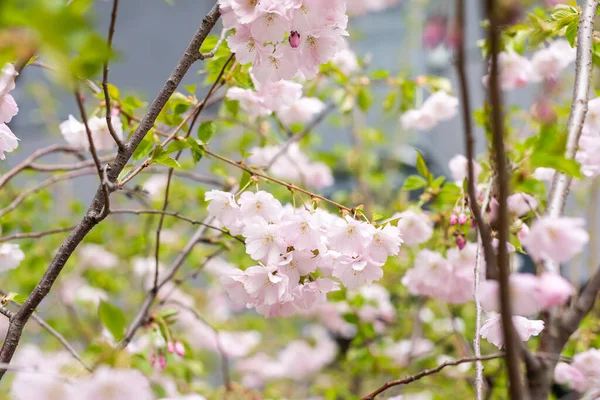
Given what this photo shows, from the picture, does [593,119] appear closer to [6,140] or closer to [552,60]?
[552,60]

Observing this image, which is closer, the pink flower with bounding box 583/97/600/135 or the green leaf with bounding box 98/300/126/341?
the green leaf with bounding box 98/300/126/341

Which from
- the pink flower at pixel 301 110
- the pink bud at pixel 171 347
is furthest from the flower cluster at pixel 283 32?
the pink bud at pixel 171 347

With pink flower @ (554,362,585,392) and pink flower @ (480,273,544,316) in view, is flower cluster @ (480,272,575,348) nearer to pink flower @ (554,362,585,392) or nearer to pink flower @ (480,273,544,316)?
pink flower @ (480,273,544,316)

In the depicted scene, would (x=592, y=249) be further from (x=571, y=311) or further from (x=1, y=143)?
(x=1, y=143)

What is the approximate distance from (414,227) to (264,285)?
0.48m

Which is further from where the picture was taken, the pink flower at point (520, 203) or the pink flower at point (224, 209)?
the pink flower at point (520, 203)

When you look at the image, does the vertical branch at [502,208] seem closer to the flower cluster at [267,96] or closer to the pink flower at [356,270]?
the pink flower at [356,270]

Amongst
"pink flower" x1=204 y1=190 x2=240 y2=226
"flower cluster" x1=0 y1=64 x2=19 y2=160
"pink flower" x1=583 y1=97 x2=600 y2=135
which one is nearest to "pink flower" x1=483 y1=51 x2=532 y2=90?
"pink flower" x1=583 y1=97 x2=600 y2=135

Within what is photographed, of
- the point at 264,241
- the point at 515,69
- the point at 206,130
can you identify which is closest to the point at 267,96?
the point at 206,130

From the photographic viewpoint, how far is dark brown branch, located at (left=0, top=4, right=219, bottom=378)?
747mm

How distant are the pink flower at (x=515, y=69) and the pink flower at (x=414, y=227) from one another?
444 mm

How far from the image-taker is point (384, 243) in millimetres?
846

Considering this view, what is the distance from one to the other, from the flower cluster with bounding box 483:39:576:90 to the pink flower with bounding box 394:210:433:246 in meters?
0.44

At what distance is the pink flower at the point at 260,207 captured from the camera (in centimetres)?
87
